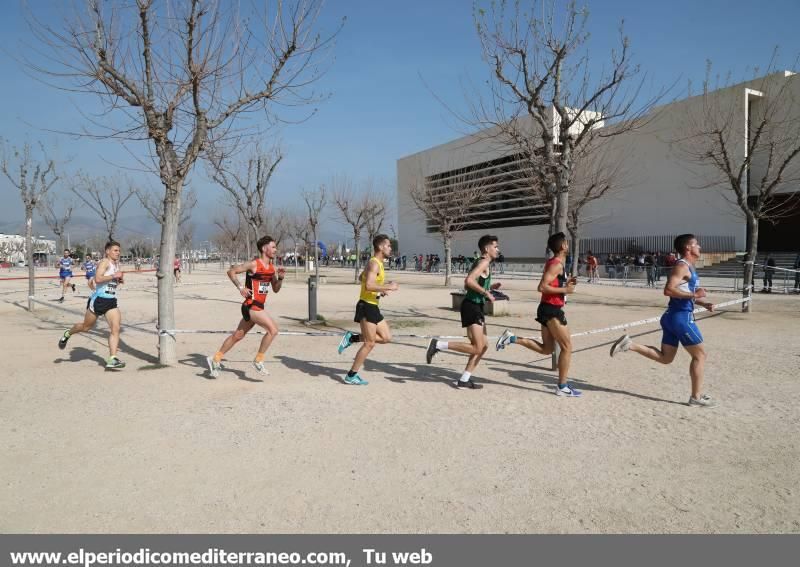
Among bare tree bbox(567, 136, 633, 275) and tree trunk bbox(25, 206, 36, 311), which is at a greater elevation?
bare tree bbox(567, 136, 633, 275)

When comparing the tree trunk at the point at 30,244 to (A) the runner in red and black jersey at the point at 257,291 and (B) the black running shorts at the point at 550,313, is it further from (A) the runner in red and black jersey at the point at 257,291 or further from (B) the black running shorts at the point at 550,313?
(B) the black running shorts at the point at 550,313

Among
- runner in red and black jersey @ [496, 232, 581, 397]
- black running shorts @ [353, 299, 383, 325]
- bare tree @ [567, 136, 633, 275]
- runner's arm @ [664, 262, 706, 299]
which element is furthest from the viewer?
bare tree @ [567, 136, 633, 275]

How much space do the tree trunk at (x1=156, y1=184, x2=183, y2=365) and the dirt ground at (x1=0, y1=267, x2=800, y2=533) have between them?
0.34 metres

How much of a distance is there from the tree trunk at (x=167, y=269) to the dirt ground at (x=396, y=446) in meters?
0.34

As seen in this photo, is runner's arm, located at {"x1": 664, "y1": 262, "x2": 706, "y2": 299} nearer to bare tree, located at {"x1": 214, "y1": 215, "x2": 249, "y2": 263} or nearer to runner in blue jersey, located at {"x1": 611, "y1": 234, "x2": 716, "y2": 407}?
runner in blue jersey, located at {"x1": 611, "y1": 234, "x2": 716, "y2": 407}

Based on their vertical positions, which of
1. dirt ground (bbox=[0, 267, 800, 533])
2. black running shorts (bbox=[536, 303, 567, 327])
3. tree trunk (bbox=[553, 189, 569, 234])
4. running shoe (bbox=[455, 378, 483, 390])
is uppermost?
tree trunk (bbox=[553, 189, 569, 234])

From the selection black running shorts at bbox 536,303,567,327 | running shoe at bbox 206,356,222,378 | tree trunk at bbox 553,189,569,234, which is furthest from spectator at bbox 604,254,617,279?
running shoe at bbox 206,356,222,378

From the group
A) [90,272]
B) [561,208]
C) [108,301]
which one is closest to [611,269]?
[561,208]

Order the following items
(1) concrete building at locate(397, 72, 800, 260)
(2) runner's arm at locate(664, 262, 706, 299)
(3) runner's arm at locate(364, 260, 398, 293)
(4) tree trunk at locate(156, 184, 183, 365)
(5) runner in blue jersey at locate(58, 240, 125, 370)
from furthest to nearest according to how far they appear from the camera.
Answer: (1) concrete building at locate(397, 72, 800, 260) < (4) tree trunk at locate(156, 184, 183, 365) < (5) runner in blue jersey at locate(58, 240, 125, 370) < (3) runner's arm at locate(364, 260, 398, 293) < (2) runner's arm at locate(664, 262, 706, 299)

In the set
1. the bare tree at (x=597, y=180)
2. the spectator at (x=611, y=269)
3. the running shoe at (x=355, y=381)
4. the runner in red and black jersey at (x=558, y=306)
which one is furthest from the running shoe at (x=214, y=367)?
the spectator at (x=611, y=269)

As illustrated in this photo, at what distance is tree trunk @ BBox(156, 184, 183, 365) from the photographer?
23.0ft

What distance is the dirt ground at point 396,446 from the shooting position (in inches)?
122

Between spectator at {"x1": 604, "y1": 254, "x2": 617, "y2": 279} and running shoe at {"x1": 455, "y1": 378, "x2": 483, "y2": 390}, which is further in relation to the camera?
spectator at {"x1": 604, "y1": 254, "x2": 617, "y2": 279}

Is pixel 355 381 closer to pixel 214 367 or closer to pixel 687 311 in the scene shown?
pixel 214 367
